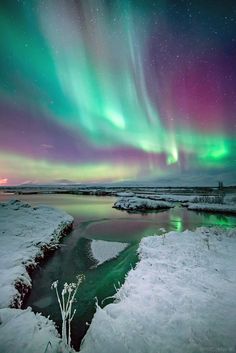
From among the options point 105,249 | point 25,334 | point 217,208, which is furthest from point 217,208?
point 25,334

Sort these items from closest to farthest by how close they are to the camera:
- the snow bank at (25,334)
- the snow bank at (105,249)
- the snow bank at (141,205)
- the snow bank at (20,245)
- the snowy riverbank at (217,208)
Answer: the snow bank at (25,334) → the snow bank at (20,245) → the snow bank at (105,249) → the snowy riverbank at (217,208) → the snow bank at (141,205)

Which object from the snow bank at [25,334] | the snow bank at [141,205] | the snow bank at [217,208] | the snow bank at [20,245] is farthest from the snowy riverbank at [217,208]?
the snow bank at [25,334]

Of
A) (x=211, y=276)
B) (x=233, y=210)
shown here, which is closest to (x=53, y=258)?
(x=211, y=276)

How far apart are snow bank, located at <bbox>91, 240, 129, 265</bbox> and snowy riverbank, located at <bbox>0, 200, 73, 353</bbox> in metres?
2.83

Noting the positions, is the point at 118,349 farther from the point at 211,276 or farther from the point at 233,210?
the point at 233,210

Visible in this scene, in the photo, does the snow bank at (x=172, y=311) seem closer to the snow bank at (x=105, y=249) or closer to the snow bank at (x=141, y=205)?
the snow bank at (x=105, y=249)

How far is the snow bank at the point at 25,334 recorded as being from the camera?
409 cm

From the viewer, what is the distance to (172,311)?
548cm

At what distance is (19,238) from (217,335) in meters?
11.2

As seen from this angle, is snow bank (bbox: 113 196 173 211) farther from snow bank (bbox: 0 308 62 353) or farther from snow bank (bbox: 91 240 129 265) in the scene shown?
snow bank (bbox: 0 308 62 353)

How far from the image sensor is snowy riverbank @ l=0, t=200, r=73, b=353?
4.32m

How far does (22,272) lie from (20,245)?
3.21 metres

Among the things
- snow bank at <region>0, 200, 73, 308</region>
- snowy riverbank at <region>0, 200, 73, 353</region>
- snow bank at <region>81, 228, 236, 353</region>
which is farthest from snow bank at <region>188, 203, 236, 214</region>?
snow bank at <region>81, 228, 236, 353</region>

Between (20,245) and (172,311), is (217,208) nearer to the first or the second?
(20,245)
